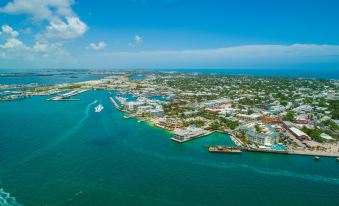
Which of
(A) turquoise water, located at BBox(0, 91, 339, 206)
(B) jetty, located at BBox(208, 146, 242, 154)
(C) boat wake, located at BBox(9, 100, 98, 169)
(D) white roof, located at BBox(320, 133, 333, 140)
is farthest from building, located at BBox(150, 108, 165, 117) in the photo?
(D) white roof, located at BBox(320, 133, 333, 140)

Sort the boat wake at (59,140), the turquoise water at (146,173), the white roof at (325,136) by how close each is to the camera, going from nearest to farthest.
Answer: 1. the turquoise water at (146,173)
2. the boat wake at (59,140)
3. the white roof at (325,136)

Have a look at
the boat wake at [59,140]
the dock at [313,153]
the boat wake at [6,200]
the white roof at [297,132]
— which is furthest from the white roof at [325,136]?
the boat wake at [6,200]

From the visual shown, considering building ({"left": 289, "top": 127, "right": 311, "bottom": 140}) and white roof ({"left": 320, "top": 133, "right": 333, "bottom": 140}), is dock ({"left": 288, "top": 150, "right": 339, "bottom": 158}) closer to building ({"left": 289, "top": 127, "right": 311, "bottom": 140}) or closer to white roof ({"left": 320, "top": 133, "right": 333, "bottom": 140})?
building ({"left": 289, "top": 127, "right": 311, "bottom": 140})

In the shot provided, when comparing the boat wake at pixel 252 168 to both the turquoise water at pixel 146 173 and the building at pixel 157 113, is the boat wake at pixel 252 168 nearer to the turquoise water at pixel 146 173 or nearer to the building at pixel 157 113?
the turquoise water at pixel 146 173

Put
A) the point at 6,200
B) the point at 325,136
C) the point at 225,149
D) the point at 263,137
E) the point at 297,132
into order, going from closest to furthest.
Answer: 1. the point at 6,200
2. the point at 225,149
3. the point at 263,137
4. the point at 325,136
5. the point at 297,132

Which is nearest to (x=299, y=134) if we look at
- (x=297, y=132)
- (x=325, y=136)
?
(x=297, y=132)

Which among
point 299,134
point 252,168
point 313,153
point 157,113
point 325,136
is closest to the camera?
point 252,168

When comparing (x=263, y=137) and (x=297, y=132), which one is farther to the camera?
(x=297, y=132)

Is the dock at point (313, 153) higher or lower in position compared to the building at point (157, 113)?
lower

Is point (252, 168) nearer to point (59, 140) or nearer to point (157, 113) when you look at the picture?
point (59, 140)

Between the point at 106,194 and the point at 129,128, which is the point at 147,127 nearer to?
the point at 129,128
